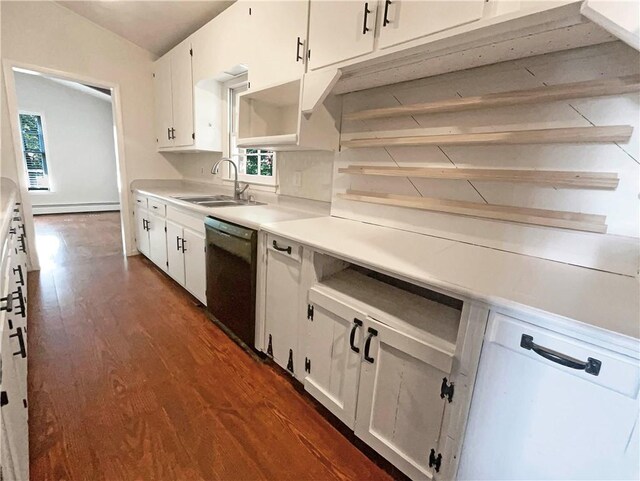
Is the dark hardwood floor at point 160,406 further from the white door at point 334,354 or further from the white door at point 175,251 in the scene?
the white door at point 175,251

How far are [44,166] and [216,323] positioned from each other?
262 inches

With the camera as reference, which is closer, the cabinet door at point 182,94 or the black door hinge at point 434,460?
the black door hinge at point 434,460

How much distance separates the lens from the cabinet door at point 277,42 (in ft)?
5.31

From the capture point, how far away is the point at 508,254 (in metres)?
1.23

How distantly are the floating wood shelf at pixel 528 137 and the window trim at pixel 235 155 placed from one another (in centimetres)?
116

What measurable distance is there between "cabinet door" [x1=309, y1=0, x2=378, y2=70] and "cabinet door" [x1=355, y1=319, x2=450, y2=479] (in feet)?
3.95

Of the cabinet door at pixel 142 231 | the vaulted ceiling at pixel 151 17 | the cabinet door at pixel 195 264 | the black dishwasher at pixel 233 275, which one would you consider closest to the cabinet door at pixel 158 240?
the cabinet door at pixel 142 231

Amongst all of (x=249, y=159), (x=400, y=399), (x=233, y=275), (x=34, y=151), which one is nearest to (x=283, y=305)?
(x=233, y=275)

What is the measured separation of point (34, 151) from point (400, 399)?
8.20m

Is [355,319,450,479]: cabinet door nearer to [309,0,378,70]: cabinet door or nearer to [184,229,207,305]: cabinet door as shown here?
Answer: [309,0,378,70]: cabinet door

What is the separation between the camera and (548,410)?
2.58 feet

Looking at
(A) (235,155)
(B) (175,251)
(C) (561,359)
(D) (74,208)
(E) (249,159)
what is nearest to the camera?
(C) (561,359)

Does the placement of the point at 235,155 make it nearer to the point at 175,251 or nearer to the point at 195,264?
the point at 175,251

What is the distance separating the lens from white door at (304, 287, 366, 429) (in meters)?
1.23
